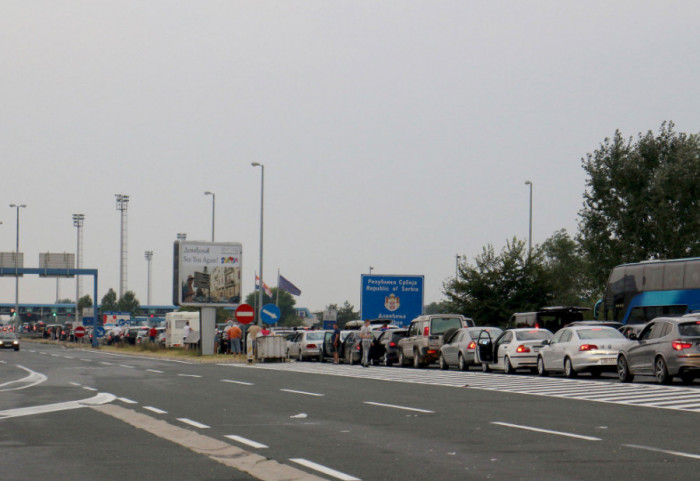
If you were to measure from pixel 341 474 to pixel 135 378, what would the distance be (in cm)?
1982

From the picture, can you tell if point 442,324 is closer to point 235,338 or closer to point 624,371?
point 235,338

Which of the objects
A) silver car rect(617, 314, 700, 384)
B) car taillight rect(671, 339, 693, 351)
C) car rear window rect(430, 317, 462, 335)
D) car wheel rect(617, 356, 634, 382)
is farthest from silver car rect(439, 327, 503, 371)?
car taillight rect(671, 339, 693, 351)

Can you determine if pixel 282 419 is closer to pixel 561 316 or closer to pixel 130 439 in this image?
pixel 130 439

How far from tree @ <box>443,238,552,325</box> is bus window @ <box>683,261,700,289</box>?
920 inches

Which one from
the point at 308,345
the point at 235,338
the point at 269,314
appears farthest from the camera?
the point at 235,338

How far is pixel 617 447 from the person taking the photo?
11.7m

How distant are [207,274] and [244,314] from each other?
9.38 metres

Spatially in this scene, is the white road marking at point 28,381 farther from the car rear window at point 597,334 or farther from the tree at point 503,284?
the tree at point 503,284

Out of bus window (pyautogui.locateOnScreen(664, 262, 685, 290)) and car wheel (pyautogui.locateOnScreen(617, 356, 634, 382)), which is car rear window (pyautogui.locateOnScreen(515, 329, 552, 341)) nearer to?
bus window (pyautogui.locateOnScreen(664, 262, 685, 290))

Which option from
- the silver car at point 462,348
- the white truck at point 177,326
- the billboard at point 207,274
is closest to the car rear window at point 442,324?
the silver car at point 462,348

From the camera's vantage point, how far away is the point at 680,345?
23859 mm

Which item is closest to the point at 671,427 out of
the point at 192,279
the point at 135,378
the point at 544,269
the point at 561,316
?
the point at 135,378

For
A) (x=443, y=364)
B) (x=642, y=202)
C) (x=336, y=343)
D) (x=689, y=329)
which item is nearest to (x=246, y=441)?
(x=689, y=329)

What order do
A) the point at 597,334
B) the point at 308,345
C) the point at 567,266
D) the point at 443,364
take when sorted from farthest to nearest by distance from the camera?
1. the point at 567,266
2. the point at 308,345
3. the point at 443,364
4. the point at 597,334
